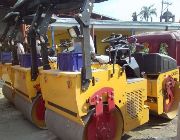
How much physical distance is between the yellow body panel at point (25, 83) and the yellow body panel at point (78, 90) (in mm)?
828

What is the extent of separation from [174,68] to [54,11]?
2434 millimetres

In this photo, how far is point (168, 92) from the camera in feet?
18.5

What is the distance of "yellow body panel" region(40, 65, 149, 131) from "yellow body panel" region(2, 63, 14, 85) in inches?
83.0

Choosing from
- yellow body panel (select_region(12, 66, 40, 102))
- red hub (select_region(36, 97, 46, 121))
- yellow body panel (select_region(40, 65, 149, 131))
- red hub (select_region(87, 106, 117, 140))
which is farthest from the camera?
red hub (select_region(36, 97, 46, 121))

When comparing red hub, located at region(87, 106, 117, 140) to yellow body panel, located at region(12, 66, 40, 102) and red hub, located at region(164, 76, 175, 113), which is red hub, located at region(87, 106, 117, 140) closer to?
red hub, located at region(164, 76, 175, 113)

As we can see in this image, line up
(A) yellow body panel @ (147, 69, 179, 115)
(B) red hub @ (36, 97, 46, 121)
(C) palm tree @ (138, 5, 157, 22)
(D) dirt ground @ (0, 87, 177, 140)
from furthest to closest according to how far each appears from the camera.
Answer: (C) palm tree @ (138, 5, 157, 22)
(B) red hub @ (36, 97, 46, 121)
(A) yellow body panel @ (147, 69, 179, 115)
(D) dirt ground @ (0, 87, 177, 140)

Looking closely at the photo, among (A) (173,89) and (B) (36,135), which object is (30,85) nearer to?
(B) (36,135)

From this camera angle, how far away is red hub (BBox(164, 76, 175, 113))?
561cm

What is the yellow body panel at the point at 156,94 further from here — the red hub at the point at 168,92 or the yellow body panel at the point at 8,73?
the yellow body panel at the point at 8,73

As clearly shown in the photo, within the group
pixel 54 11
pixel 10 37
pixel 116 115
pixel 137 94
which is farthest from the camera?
pixel 10 37

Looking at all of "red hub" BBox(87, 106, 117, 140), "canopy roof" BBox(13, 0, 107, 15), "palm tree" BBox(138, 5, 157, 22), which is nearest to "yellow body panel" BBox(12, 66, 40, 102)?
"canopy roof" BBox(13, 0, 107, 15)

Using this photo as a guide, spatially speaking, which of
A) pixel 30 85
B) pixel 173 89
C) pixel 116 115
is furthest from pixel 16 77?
pixel 173 89

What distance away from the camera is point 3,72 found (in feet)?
24.0

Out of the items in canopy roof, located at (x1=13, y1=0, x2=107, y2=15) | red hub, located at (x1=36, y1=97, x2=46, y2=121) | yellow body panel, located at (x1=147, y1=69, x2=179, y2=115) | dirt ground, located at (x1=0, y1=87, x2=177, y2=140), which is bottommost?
dirt ground, located at (x1=0, y1=87, x2=177, y2=140)
